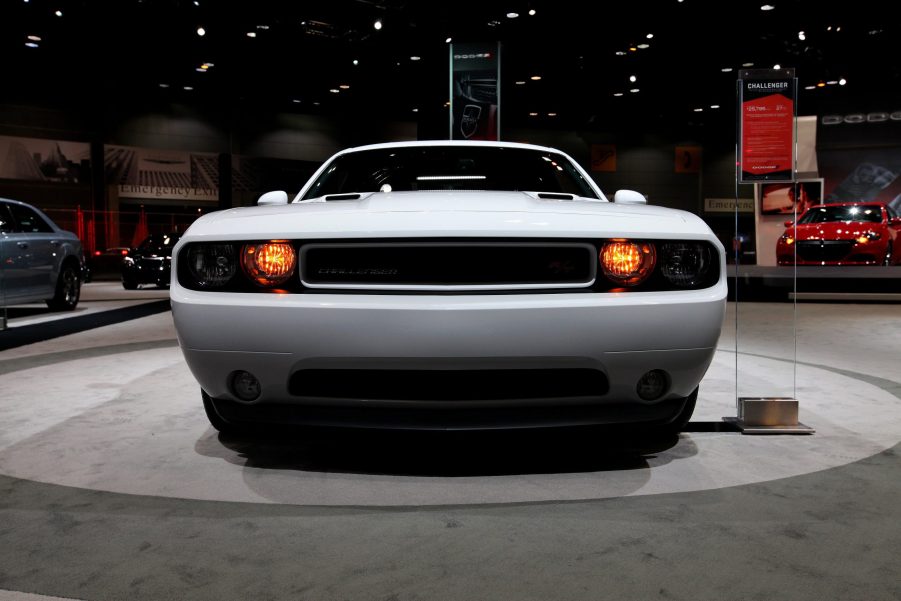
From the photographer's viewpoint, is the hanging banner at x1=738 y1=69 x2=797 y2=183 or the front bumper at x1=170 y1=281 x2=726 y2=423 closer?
the front bumper at x1=170 y1=281 x2=726 y2=423

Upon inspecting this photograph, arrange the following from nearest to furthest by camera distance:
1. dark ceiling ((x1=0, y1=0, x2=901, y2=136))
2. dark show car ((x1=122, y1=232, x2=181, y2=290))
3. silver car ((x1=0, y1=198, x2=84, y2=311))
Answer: silver car ((x1=0, y1=198, x2=84, y2=311))
dark show car ((x1=122, y1=232, x2=181, y2=290))
dark ceiling ((x1=0, y1=0, x2=901, y2=136))

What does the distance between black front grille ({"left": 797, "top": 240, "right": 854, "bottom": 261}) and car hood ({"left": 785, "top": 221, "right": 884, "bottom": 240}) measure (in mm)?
64

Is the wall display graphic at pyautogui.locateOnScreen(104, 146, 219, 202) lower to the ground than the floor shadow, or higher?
higher

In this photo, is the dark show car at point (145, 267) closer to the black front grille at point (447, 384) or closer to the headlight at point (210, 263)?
the headlight at point (210, 263)

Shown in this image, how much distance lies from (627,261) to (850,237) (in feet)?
34.0

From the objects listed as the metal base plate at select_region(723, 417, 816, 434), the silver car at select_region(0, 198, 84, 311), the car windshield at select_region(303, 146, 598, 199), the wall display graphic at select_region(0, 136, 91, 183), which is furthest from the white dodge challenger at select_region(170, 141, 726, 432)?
the wall display graphic at select_region(0, 136, 91, 183)

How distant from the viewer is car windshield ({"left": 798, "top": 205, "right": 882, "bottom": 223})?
450 inches

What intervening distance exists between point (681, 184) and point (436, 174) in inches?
1091

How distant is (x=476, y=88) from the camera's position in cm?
1159

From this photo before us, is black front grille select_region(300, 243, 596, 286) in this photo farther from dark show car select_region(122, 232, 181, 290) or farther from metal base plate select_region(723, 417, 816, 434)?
dark show car select_region(122, 232, 181, 290)

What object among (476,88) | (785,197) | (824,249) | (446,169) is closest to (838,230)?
(824,249)

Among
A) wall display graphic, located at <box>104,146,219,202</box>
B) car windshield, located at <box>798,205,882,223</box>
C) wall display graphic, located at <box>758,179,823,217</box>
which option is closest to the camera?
car windshield, located at <box>798,205,882,223</box>

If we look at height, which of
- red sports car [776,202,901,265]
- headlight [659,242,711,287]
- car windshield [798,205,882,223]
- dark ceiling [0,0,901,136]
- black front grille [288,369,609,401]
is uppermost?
dark ceiling [0,0,901,136]

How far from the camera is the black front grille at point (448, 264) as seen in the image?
2162mm
